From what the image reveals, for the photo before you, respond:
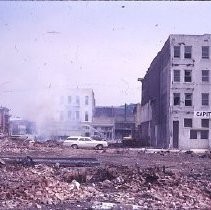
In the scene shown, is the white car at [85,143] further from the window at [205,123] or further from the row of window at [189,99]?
the window at [205,123]

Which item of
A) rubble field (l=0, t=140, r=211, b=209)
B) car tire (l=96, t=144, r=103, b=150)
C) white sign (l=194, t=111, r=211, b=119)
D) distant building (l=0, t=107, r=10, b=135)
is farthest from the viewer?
distant building (l=0, t=107, r=10, b=135)

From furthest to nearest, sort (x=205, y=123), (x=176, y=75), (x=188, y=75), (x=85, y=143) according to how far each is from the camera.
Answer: (x=176, y=75) < (x=188, y=75) < (x=205, y=123) < (x=85, y=143)

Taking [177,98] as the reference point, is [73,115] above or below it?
below

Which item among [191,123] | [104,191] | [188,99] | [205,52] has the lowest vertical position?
[104,191]

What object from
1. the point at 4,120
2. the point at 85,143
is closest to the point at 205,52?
the point at 85,143

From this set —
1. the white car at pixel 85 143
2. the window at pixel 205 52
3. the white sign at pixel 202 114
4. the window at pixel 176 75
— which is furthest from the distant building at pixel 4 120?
the window at pixel 205 52

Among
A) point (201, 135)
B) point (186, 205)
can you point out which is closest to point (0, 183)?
point (186, 205)

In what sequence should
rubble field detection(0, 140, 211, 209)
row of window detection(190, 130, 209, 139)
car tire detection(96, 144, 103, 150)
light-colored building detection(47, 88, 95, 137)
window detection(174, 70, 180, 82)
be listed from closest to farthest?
rubble field detection(0, 140, 211, 209), car tire detection(96, 144, 103, 150), row of window detection(190, 130, 209, 139), window detection(174, 70, 180, 82), light-colored building detection(47, 88, 95, 137)

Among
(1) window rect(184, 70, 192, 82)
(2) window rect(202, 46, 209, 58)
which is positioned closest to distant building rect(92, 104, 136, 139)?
(1) window rect(184, 70, 192, 82)

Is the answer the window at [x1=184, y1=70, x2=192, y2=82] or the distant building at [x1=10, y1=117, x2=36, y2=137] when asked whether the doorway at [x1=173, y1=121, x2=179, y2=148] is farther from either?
the distant building at [x1=10, y1=117, x2=36, y2=137]

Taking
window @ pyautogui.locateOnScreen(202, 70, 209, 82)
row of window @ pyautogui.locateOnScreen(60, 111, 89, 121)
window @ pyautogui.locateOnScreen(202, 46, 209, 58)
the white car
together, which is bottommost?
the white car

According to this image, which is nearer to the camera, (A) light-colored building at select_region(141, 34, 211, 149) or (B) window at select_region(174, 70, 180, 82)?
(A) light-colored building at select_region(141, 34, 211, 149)

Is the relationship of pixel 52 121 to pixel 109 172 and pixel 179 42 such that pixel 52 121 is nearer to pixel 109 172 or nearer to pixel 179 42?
pixel 179 42

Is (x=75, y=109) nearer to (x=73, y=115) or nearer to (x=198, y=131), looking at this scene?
(x=73, y=115)
